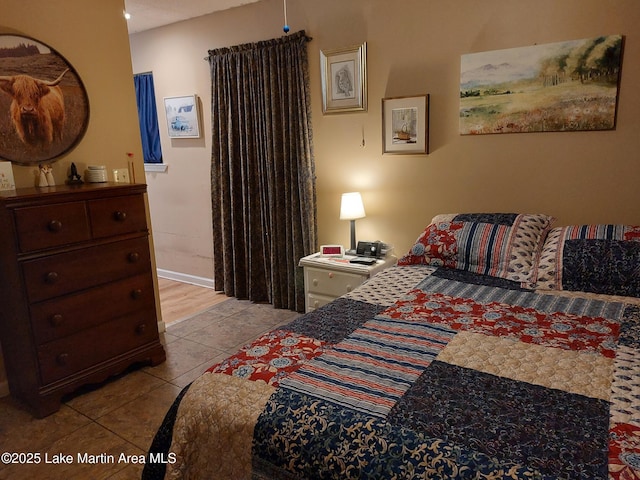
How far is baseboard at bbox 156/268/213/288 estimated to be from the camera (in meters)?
4.55

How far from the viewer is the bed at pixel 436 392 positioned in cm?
108

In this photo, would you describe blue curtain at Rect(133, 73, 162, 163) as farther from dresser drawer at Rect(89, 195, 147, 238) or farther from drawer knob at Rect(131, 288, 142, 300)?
drawer knob at Rect(131, 288, 142, 300)

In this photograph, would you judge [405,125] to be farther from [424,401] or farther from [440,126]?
[424,401]

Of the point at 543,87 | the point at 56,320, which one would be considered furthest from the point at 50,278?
the point at 543,87

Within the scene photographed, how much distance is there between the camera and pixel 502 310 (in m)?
1.92

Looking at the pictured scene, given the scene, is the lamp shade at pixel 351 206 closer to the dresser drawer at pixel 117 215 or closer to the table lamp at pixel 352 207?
the table lamp at pixel 352 207

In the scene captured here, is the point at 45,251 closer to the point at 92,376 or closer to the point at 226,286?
the point at 92,376

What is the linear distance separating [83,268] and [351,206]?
1.76 meters

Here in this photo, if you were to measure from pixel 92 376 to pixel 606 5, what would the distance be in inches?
138

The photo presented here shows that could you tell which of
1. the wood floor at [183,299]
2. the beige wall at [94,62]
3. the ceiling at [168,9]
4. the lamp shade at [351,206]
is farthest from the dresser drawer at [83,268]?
the ceiling at [168,9]

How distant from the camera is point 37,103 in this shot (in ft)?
8.40

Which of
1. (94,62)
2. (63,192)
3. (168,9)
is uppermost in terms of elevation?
(168,9)

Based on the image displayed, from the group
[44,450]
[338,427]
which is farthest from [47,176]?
[338,427]

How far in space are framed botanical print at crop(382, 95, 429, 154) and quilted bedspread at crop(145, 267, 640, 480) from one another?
58.2 inches
